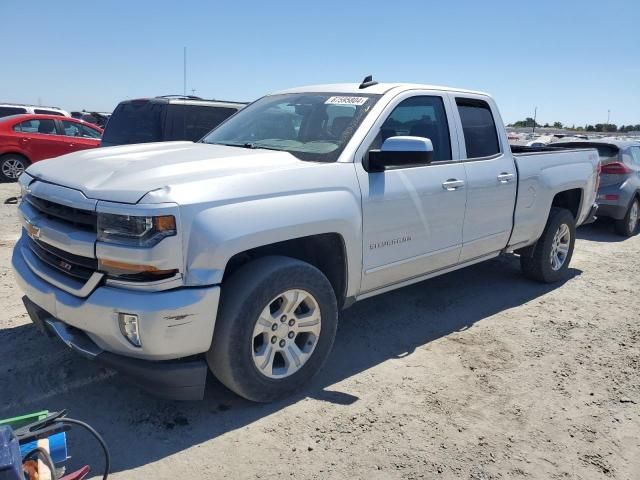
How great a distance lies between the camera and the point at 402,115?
4203 mm

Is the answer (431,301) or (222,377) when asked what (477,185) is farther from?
(222,377)

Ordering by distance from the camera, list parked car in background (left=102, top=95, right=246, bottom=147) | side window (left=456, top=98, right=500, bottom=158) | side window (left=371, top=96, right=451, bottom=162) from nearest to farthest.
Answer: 1. side window (left=371, top=96, right=451, bottom=162)
2. side window (left=456, top=98, right=500, bottom=158)
3. parked car in background (left=102, top=95, right=246, bottom=147)

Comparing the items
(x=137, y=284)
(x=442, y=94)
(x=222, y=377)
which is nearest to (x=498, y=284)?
(x=442, y=94)

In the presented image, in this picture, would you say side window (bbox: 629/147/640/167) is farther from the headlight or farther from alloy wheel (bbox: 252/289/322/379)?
the headlight

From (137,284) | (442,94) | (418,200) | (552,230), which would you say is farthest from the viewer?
(552,230)

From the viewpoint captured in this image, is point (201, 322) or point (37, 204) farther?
point (37, 204)

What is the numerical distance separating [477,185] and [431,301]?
133 cm

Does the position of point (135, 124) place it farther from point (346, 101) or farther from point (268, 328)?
point (268, 328)

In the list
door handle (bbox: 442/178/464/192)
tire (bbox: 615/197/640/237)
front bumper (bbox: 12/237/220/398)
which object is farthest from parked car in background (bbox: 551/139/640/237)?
front bumper (bbox: 12/237/220/398)

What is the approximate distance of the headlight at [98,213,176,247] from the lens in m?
2.75

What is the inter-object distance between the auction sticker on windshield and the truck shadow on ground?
6.05 ft

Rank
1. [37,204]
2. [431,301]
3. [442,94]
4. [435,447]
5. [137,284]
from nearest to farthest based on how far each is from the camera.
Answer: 1. [137,284]
2. [435,447]
3. [37,204]
4. [442,94]
5. [431,301]

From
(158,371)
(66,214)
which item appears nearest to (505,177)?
(158,371)

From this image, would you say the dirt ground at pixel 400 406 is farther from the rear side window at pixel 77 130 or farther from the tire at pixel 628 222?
the rear side window at pixel 77 130
